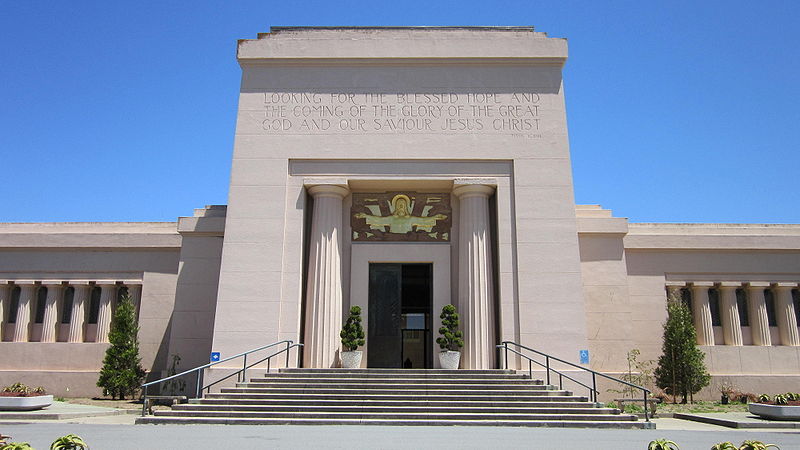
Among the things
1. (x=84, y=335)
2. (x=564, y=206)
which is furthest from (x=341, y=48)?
(x=84, y=335)

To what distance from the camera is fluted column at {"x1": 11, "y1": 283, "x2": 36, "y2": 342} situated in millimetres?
26078

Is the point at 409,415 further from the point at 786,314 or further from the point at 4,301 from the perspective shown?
the point at 4,301

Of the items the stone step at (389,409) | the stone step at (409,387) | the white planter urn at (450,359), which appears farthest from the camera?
the white planter urn at (450,359)

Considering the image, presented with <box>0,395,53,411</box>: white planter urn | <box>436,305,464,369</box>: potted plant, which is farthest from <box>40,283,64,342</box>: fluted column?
<box>436,305,464,369</box>: potted plant

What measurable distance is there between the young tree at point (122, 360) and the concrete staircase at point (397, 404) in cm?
763

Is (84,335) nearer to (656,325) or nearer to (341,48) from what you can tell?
(341,48)

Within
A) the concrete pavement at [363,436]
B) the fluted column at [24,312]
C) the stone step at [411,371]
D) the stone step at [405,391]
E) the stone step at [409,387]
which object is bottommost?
the concrete pavement at [363,436]

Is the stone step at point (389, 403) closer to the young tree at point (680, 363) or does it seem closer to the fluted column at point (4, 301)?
the young tree at point (680, 363)

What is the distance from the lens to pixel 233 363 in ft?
69.5

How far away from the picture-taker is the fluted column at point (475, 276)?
21.5 m

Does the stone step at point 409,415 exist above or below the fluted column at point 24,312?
below

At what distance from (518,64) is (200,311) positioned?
15.1 m

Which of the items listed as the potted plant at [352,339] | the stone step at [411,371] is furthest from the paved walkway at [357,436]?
the potted plant at [352,339]

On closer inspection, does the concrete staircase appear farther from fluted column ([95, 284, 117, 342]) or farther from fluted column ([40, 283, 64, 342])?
fluted column ([40, 283, 64, 342])
